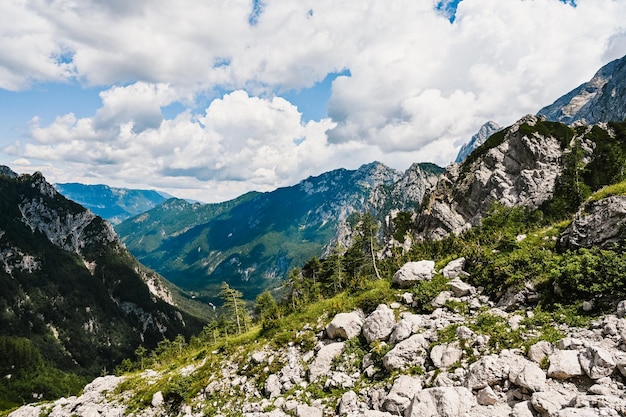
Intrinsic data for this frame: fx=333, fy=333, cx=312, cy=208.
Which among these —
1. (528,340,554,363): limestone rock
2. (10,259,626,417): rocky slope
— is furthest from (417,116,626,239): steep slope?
(528,340,554,363): limestone rock

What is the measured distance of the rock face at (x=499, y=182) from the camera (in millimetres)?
111625

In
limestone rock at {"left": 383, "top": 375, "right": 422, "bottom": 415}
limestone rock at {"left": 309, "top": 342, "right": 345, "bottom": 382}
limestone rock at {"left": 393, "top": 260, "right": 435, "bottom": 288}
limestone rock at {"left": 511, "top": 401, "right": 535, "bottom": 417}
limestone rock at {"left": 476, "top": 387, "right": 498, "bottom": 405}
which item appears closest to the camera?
limestone rock at {"left": 511, "top": 401, "right": 535, "bottom": 417}

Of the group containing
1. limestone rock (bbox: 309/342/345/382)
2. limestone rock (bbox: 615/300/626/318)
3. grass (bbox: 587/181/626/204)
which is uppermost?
grass (bbox: 587/181/626/204)

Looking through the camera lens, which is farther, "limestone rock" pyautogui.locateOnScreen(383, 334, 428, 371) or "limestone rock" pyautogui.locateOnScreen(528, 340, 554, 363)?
"limestone rock" pyautogui.locateOnScreen(383, 334, 428, 371)

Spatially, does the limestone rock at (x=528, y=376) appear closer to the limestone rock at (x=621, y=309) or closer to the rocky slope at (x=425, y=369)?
the rocky slope at (x=425, y=369)

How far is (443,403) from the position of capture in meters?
14.0

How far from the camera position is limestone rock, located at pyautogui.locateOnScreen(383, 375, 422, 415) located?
16302 mm

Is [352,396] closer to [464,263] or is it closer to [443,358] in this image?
[443,358]

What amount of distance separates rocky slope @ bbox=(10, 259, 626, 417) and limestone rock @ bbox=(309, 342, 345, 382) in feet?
0.25

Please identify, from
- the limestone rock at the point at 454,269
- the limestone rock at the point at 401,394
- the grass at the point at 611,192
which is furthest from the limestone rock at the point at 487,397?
the grass at the point at 611,192

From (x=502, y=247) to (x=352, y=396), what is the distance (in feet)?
60.9

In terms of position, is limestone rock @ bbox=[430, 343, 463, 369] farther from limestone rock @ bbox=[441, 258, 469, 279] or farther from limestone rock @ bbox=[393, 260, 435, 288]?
limestone rock @ bbox=[393, 260, 435, 288]

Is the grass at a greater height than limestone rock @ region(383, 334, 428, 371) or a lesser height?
greater

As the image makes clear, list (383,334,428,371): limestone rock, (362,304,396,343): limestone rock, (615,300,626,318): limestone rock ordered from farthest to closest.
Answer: (362,304,396,343): limestone rock < (383,334,428,371): limestone rock < (615,300,626,318): limestone rock
